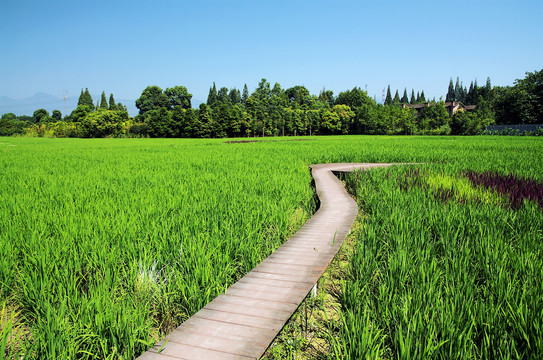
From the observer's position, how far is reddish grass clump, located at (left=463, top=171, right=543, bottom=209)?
5.30 metres

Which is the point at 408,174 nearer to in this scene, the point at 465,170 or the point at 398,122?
the point at 465,170

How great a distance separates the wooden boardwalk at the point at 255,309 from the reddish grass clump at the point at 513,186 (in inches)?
150

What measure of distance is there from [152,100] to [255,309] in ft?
271

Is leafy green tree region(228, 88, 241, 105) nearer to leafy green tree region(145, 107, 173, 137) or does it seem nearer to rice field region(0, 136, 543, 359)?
leafy green tree region(145, 107, 173, 137)

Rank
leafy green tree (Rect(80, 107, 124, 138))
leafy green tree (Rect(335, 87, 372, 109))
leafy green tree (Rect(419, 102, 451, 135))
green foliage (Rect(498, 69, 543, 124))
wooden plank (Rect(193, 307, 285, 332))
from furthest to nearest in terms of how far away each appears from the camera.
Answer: leafy green tree (Rect(335, 87, 372, 109)) → leafy green tree (Rect(419, 102, 451, 135)) → leafy green tree (Rect(80, 107, 124, 138)) → green foliage (Rect(498, 69, 543, 124)) → wooden plank (Rect(193, 307, 285, 332))

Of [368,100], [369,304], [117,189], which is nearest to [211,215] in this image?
[369,304]

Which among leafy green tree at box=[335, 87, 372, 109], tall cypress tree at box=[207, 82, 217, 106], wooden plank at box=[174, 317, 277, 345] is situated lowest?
wooden plank at box=[174, 317, 277, 345]

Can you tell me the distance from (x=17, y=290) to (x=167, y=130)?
170 feet

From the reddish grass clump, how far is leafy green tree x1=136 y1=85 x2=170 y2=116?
255 ft

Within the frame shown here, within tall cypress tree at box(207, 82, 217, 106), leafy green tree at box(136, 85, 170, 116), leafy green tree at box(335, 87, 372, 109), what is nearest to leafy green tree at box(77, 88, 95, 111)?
leafy green tree at box(136, 85, 170, 116)

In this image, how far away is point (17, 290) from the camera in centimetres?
268

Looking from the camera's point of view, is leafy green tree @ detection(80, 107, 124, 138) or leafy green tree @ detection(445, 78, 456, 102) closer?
leafy green tree @ detection(80, 107, 124, 138)

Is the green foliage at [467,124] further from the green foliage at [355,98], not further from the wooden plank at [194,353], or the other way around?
the wooden plank at [194,353]

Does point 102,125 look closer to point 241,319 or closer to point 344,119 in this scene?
point 344,119
